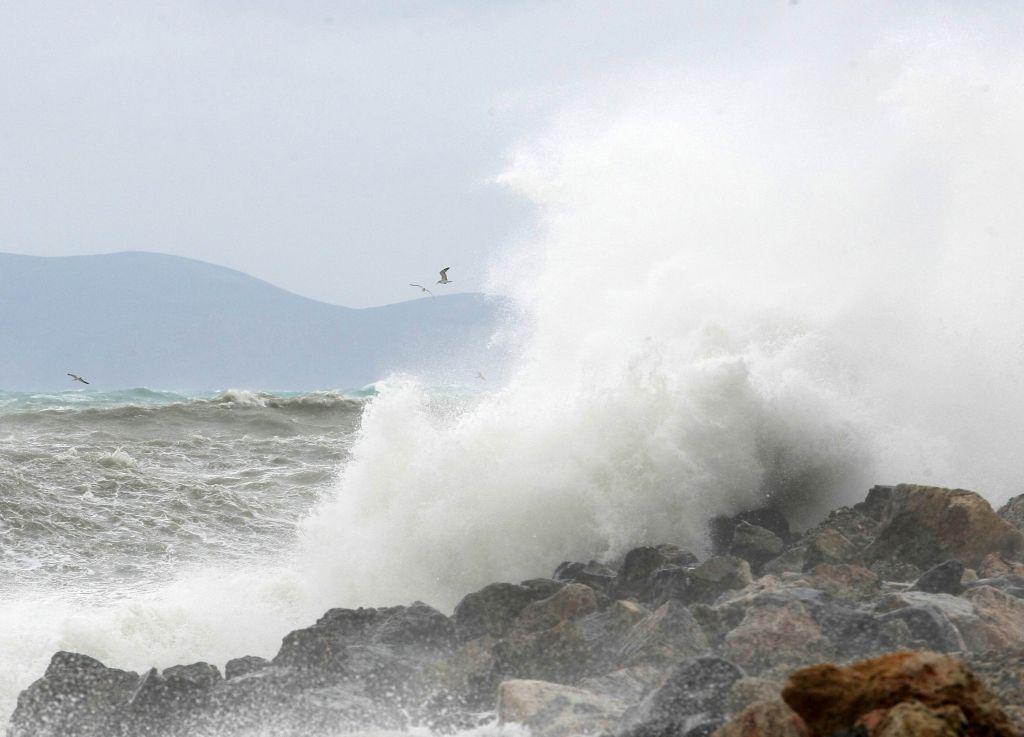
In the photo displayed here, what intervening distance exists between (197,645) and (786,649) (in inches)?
186

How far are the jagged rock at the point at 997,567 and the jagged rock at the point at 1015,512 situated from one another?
118 centimetres

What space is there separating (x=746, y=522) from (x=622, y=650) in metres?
3.36

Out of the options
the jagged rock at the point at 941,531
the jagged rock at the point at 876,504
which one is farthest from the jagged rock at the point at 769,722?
the jagged rock at the point at 876,504

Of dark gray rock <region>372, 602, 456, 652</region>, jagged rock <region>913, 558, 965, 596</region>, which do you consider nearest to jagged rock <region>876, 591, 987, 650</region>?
jagged rock <region>913, 558, 965, 596</region>

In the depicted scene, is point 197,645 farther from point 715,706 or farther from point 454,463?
point 715,706

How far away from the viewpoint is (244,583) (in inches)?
390

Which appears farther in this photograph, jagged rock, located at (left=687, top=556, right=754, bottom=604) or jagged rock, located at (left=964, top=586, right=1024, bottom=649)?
jagged rock, located at (left=687, top=556, right=754, bottom=604)

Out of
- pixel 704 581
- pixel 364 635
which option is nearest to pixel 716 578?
pixel 704 581

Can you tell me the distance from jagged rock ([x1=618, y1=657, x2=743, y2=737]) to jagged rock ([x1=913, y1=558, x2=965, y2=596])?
2427 millimetres

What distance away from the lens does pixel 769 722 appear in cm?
390

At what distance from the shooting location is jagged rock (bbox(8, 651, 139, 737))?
630 centimetres

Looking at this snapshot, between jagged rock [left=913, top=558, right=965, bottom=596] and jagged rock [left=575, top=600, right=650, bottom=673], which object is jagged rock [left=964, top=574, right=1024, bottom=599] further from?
jagged rock [left=575, top=600, right=650, bottom=673]

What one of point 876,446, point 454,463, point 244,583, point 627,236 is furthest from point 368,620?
point 627,236

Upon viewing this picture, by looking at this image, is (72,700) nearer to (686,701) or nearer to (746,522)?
(686,701)
